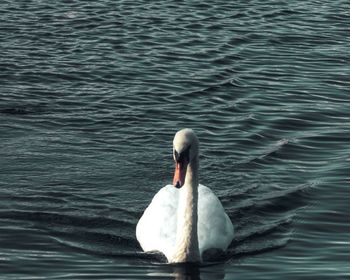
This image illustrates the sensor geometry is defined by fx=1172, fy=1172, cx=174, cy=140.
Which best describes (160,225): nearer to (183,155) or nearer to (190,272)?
(190,272)

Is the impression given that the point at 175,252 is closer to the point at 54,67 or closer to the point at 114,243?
the point at 114,243

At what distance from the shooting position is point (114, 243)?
54.7 ft

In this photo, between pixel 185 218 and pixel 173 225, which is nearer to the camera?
pixel 185 218

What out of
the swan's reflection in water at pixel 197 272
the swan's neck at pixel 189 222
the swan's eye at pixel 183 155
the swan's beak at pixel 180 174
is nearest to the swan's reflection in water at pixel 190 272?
the swan's reflection in water at pixel 197 272

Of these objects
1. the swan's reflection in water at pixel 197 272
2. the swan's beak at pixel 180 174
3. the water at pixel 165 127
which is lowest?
the water at pixel 165 127

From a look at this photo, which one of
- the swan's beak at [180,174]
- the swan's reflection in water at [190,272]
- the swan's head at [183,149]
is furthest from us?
the swan's reflection in water at [190,272]

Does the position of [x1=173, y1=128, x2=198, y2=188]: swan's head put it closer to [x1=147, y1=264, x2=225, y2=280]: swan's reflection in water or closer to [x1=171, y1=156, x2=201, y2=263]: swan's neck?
[x1=171, y1=156, x2=201, y2=263]: swan's neck

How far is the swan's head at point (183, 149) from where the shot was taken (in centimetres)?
1516

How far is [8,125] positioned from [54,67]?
4.28 m

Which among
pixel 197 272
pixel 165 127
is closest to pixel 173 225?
pixel 197 272

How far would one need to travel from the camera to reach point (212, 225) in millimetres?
16375

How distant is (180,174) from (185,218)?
812 mm

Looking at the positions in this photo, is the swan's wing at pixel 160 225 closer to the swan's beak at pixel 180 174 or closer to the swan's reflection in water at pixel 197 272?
the swan's reflection in water at pixel 197 272

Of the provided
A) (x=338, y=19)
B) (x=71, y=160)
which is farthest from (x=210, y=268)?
(x=338, y=19)
